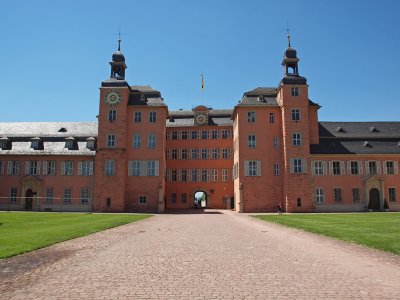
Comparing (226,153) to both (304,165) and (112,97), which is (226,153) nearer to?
(304,165)

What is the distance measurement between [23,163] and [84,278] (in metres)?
47.6

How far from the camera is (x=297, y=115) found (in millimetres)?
48438

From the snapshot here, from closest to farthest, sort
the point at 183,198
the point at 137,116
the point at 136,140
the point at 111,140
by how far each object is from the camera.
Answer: the point at 111,140
the point at 136,140
the point at 137,116
the point at 183,198

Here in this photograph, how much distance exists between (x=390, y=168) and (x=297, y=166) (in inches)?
491

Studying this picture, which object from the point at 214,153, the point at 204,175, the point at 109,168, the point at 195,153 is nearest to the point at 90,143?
the point at 109,168

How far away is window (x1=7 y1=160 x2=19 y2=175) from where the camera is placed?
50.8 meters

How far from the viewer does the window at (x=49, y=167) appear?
50.6 meters

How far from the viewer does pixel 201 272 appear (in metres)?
9.05

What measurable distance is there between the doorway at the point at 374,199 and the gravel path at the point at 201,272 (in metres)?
37.7

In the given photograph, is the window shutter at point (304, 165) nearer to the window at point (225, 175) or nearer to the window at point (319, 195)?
the window at point (319, 195)

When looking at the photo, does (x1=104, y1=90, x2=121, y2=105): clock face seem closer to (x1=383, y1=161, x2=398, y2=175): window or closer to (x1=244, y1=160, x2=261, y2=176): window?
(x1=244, y1=160, x2=261, y2=176): window

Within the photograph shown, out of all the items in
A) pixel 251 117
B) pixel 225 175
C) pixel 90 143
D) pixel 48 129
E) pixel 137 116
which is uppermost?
pixel 137 116

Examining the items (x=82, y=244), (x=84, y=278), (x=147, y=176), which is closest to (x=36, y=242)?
(x=82, y=244)

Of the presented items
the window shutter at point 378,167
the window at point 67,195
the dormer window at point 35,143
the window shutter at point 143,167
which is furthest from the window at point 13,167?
the window shutter at point 378,167
